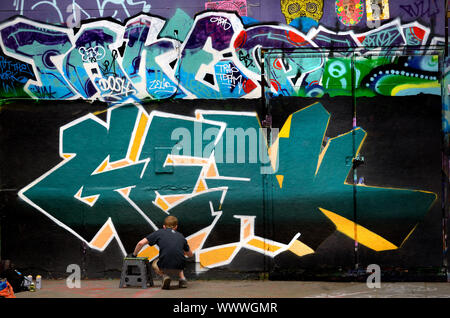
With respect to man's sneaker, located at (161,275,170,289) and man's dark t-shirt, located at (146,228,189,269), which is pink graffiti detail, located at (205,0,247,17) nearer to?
man's dark t-shirt, located at (146,228,189,269)

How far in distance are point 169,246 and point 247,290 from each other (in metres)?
1.32

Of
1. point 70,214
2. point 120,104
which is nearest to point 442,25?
point 120,104

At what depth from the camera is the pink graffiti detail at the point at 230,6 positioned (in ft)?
32.6

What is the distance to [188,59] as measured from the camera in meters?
9.98

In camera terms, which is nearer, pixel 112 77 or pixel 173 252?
pixel 173 252

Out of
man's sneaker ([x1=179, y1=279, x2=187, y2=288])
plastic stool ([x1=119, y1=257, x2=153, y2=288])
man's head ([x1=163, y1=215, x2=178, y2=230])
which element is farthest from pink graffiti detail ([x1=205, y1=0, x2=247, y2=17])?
man's sneaker ([x1=179, y1=279, x2=187, y2=288])

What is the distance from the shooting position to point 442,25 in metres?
9.77

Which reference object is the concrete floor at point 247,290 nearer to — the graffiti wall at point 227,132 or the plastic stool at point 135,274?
the plastic stool at point 135,274

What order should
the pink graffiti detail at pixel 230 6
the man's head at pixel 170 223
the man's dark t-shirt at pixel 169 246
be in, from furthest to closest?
the pink graffiti detail at pixel 230 6 → the man's head at pixel 170 223 → the man's dark t-shirt at pixel 169 246

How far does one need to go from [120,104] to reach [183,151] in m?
1.25

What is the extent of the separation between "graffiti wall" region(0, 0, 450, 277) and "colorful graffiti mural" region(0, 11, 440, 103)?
22 mm

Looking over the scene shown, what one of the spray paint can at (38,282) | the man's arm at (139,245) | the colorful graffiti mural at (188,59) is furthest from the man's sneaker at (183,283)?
the colorful graffiti mural at (188,59)

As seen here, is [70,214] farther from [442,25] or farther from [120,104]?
[442,25]

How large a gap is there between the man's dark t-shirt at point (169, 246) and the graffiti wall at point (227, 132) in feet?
1.58
